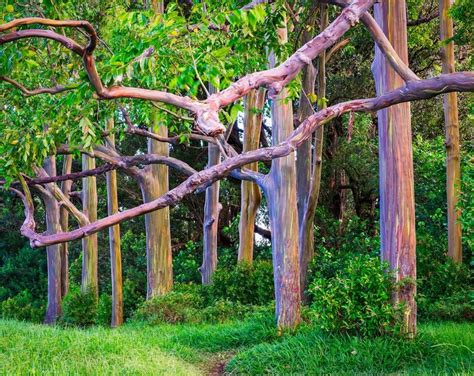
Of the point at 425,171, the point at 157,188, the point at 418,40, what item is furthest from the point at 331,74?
the point at 157,188

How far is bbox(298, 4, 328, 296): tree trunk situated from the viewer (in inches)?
465

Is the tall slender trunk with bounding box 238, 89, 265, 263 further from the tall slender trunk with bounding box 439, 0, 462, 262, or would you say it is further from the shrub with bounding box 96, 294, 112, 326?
the shrub with bounding box 96, 294, 112, 326

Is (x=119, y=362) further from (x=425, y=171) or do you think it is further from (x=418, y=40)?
(x=418, y=40)

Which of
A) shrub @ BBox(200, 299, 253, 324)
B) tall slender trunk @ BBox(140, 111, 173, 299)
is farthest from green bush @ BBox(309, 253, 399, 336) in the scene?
tall slender trunk @ BBox(140, 111, 173, 299)

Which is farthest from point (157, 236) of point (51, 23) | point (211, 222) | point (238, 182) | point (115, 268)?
point (51, 23)

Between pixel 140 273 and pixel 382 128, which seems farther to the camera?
pixel 140 273

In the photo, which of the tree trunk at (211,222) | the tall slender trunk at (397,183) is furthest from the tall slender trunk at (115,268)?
the tall slender trunk at (397,183)

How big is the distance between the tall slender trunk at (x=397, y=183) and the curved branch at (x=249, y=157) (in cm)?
245

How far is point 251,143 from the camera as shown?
13.4 m

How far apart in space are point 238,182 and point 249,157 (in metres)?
14.5

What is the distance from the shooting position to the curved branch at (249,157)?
5086 mm

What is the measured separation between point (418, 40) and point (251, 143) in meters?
5.65

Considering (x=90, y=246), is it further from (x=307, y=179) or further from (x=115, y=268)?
(x=307, y=179)

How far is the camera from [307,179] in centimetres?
1268
